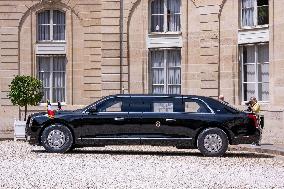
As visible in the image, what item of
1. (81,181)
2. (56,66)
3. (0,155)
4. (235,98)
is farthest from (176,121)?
(56,66)

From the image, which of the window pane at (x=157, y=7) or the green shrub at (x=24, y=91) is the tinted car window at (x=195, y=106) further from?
the window pane at (x=157, y=7)

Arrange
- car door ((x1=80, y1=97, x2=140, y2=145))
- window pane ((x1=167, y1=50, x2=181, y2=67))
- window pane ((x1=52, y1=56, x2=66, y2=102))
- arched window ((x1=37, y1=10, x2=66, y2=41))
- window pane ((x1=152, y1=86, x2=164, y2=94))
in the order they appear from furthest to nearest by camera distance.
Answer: window pane ((x1=52, y1=56, x2=66, y2=102))
arched window ((x1=37, y1=10, x2=66, y2=41))
window pane ((x1=152, y1=86, x2=164, y2=94))
window pane ((x1=167, y1=50, x2=181, y2=67))
car door ((x1=80, y1=97, x2=140, y2=145))

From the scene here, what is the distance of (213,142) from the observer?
1967 centimetres

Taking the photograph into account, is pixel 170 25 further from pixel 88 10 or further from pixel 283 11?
pixel 283 11

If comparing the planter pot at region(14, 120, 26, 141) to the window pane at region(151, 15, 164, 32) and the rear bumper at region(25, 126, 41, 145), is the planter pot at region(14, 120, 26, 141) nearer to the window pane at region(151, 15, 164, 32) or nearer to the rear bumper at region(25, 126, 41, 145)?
the window pane at region(151, 15, 164, 32)

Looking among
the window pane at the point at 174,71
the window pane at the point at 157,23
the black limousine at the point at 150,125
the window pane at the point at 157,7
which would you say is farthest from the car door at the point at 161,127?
the window pane at the point at 157,7

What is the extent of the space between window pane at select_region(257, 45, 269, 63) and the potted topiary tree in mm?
9060

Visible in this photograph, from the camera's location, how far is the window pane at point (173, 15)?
30969 millimetres

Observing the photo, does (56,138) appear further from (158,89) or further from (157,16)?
(157,16)

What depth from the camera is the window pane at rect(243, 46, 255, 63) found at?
28.5 meters

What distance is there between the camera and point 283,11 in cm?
2627

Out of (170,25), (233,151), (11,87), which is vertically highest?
(170,25)

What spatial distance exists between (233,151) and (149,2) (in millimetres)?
10792

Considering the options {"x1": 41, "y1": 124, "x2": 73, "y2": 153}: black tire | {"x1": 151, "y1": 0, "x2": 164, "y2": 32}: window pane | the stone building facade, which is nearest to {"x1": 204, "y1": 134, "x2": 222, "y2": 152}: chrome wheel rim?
{"x1": 41, "y1": 124, "x2": 73, "y2": 153}: black tire
